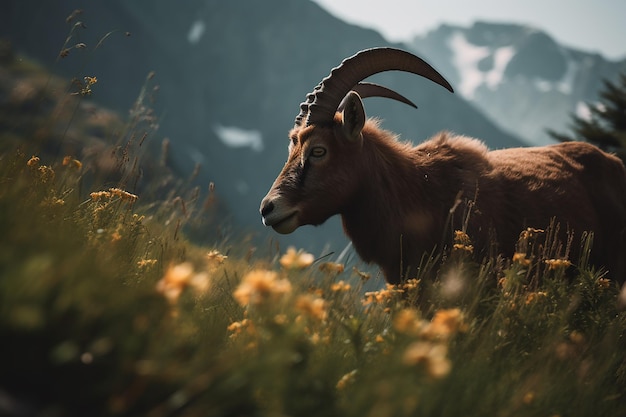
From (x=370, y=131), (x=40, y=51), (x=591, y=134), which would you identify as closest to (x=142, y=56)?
(x=40, y=51)

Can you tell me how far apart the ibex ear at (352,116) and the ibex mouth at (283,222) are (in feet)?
3.75

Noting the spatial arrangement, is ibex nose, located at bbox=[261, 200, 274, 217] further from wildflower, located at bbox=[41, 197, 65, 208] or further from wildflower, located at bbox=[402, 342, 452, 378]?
wildflower, located at bbox=[402, 342, 452, 378]

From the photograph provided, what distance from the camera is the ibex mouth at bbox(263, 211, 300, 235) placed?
5234 millimetres

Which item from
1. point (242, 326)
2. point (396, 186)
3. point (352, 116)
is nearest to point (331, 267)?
point (242, 326)

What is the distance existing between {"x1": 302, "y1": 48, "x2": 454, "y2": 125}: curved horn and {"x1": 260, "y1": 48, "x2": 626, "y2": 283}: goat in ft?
0.04

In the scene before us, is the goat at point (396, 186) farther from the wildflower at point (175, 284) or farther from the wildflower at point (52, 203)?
the wildflower at point (175, 284)

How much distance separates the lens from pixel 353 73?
6.11 m

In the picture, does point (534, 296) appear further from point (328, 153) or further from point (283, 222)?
point (328, 153)

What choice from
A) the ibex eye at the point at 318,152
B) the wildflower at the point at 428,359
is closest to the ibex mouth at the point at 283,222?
the ibex eye at the point at 318,152

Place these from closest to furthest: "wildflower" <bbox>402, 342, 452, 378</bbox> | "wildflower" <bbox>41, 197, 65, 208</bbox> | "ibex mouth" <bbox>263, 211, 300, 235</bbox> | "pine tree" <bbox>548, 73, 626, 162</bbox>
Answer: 1. "wildflower" <bbox>402, 342, 452, 378</bbox>
2. "wildflower" <bbox>41, 197, 65, 208</bbox>
3. "ibex mouth" <bbox>263, 211, 300, 235</bbox>
4. "pine tree" <bbox>548, 73, 626, 162</bbox>

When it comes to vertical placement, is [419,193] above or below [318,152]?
below

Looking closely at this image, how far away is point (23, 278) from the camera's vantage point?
1.70m

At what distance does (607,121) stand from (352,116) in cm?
2728

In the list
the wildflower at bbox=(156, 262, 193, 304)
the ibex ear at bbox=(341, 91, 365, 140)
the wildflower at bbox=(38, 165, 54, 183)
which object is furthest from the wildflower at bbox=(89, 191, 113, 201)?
the ibex ear at bbox=(341, 91, 365, 140)
